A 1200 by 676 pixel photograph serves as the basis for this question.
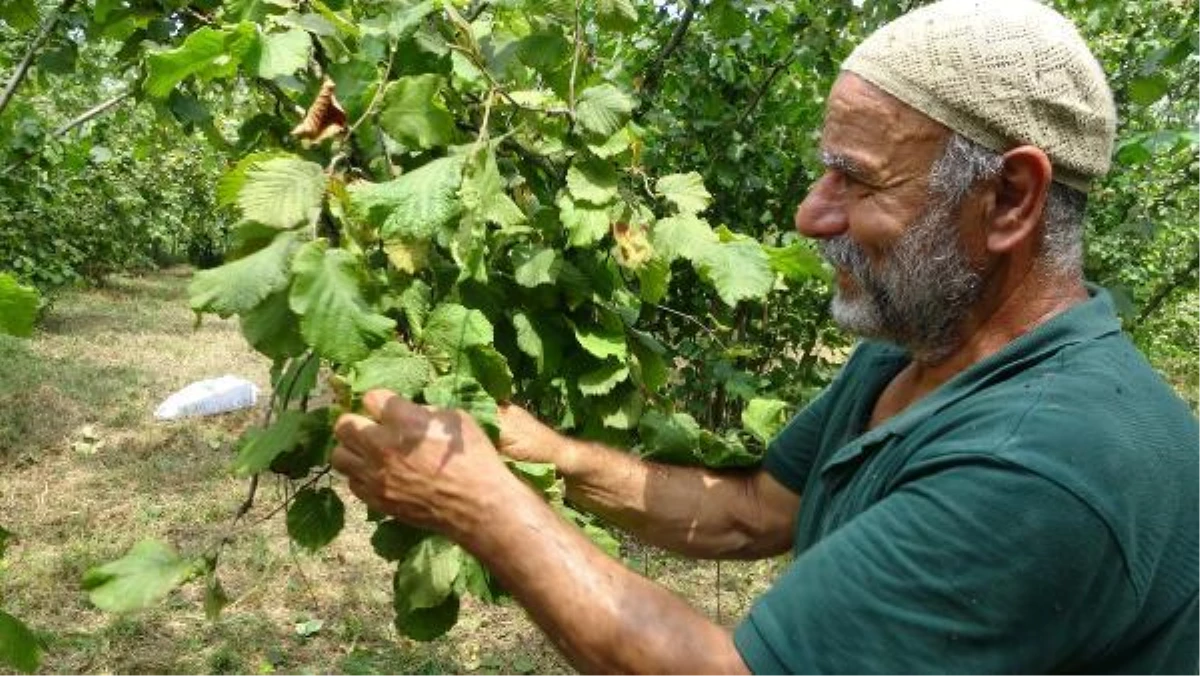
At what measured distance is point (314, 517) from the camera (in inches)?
65.7

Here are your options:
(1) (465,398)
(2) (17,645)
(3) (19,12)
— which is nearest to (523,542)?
(1) (465,398)

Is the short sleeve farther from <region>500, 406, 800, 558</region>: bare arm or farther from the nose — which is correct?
<region>500, 406, 800, 558</region>: bare arm

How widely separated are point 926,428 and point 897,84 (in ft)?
1.67

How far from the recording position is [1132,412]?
52.2 inches

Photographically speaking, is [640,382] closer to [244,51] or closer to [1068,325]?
[1068,325]

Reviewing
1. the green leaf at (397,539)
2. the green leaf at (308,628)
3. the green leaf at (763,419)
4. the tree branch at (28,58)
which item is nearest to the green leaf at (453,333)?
the green leaf at (397,539)

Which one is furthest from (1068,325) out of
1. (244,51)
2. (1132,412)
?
(244,51)

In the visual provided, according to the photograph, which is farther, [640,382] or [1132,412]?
[640,382]

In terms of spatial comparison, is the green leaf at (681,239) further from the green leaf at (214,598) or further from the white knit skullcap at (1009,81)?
the green leaf at (214,598)

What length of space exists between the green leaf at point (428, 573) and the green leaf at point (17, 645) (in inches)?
34.1

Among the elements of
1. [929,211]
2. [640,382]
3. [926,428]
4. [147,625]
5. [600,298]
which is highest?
[929,211]

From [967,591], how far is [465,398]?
72 cm

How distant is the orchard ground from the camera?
4363 millimetres

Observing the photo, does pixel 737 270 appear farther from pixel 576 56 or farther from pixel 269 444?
pixel 269 444
